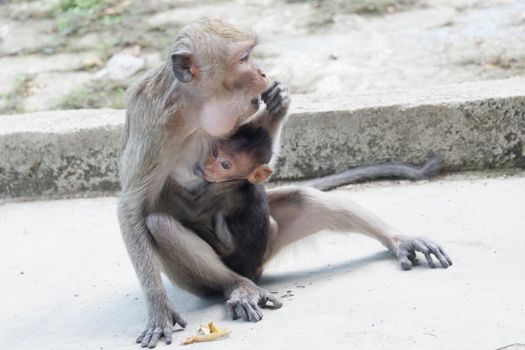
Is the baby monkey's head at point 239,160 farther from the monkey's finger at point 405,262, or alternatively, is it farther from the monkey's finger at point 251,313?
the monkey's finger at point 405,262

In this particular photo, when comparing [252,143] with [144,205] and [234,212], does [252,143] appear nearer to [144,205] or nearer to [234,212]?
[234,212]

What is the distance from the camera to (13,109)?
955 centimetres

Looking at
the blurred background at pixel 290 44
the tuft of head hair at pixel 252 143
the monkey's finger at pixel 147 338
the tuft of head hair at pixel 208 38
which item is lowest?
the blurred background at pixel 290 44

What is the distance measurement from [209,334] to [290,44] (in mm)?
5257

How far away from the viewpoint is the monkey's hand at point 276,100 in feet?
19.1

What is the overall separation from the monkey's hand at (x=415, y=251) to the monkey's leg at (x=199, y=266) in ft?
2.57

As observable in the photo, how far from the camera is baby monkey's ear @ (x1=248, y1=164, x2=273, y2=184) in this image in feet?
18.5

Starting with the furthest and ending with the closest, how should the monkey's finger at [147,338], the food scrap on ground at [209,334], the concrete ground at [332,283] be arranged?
the monkey's finger at [147,338], the food scrap on ground at [209,334], the concrete ground at [332,283]

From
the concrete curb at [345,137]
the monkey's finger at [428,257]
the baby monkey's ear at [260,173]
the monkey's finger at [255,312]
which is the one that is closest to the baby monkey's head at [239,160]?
the baby monkey's ear at [260,173]

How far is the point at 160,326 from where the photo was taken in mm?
5355

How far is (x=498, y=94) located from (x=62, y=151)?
319 centimetres

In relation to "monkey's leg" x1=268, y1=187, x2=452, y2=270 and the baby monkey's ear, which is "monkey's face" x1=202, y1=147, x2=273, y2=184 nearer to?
the baby monkey's ear

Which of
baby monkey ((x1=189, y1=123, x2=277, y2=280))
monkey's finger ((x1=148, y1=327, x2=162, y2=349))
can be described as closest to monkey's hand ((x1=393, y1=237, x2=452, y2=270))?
baby monkey ((x1=189, y1=123, x2=277, y2=280))

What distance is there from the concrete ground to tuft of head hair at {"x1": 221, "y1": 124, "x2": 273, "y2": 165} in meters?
0.76
